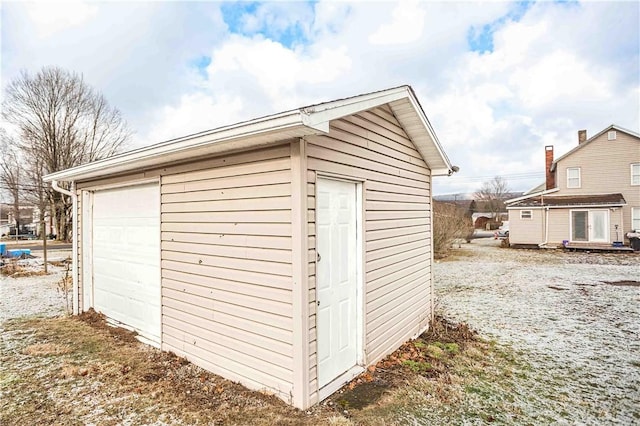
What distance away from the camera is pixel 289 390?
2947 millimetres

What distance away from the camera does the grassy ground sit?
2857 mm

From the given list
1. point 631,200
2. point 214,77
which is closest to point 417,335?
point 214,77

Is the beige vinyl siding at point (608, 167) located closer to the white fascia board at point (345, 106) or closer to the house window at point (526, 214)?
the house window at point (526, 214)

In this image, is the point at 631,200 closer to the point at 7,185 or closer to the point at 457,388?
the point at 457,388

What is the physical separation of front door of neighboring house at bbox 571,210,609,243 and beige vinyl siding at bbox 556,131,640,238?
0.99ft

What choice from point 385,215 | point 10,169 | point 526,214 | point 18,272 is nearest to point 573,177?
point 526,214

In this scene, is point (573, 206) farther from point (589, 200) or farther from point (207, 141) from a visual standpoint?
point (207, 141)

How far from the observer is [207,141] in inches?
122

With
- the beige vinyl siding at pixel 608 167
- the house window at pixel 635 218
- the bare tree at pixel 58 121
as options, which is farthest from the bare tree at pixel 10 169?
the house window at pixel 635 218

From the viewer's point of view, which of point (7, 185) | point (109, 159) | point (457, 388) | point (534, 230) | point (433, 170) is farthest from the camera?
point (7, 185)

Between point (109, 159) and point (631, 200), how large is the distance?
21818 millimetres

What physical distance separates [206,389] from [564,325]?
5.60 m

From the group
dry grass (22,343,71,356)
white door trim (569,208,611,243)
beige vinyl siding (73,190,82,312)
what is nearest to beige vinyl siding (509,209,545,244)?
white door trim (569,208,611,243)

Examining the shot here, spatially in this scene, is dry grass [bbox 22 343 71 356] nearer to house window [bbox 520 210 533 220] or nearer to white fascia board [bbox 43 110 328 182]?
white fascia board [bbox 43 110 328 182]
